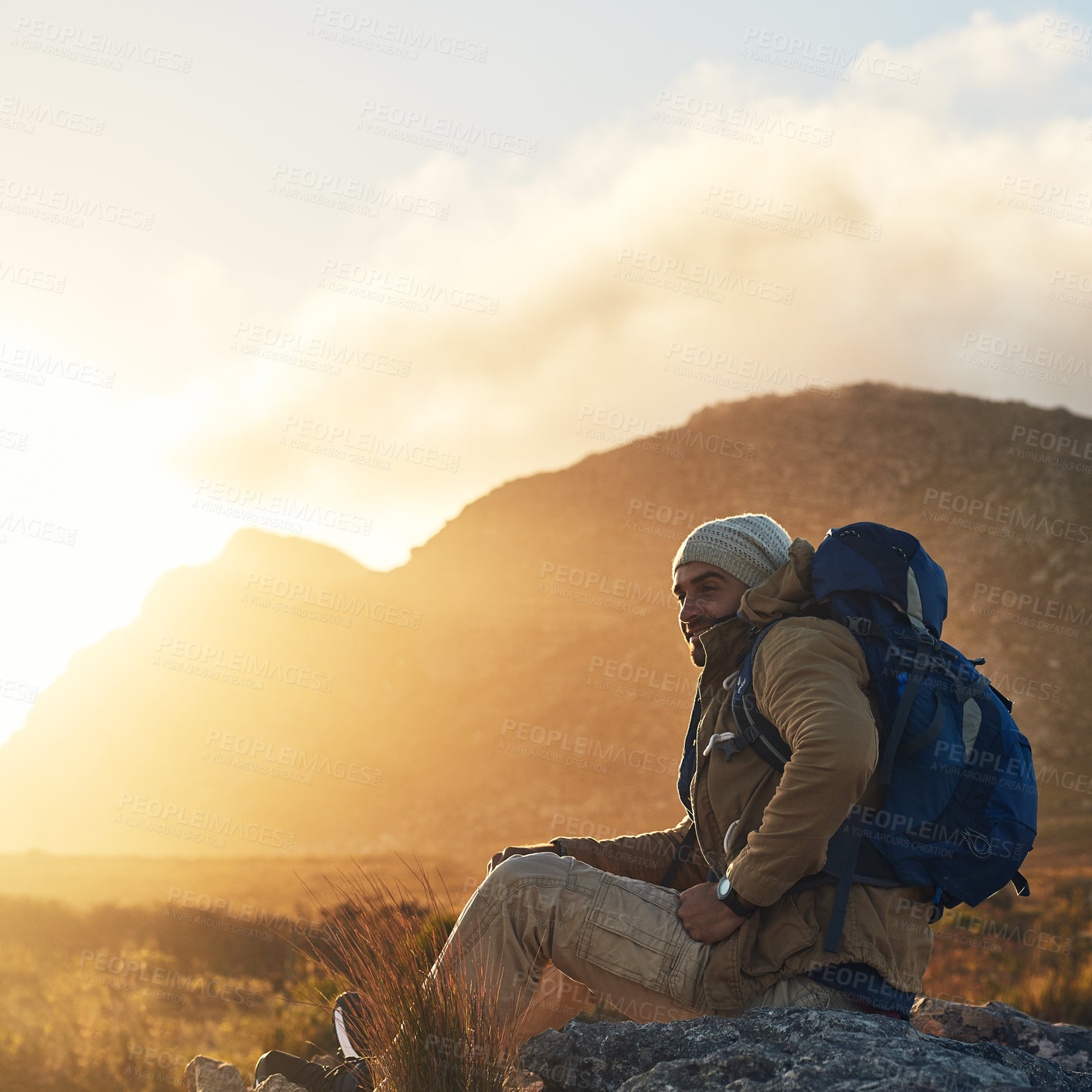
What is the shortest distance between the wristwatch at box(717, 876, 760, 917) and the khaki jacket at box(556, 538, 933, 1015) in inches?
1.7

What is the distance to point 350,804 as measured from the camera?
45.6 m

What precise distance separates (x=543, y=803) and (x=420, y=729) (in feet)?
37.0

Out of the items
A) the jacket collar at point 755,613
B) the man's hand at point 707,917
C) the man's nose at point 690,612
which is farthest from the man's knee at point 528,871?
the man's nose at point 690,612

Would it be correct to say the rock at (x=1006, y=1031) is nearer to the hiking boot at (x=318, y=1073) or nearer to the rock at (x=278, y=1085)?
the hiking boot at (x=318, y=1073)

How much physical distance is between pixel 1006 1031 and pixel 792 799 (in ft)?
8.56

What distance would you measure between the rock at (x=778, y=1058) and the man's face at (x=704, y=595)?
1221mm

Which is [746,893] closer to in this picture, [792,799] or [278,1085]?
[792,799]

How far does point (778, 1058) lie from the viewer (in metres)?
2.54

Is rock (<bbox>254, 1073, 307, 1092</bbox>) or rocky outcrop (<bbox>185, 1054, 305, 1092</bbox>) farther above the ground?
rock (<bbox>254, 1073, 307, 1092</bbox>)

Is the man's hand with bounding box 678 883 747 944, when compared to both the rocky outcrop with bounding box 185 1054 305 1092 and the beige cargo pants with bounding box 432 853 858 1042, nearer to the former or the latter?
the beige cargo pants with bounding box 432 853 858 1042

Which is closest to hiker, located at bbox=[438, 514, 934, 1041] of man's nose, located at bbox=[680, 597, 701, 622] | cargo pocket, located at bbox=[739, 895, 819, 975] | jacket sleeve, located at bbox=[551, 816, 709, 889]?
cargo pocket, located at bbox=[739, 895, 819, 975]

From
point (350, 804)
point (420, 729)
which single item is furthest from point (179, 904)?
point (420, 729)

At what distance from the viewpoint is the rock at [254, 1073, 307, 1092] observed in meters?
3.58

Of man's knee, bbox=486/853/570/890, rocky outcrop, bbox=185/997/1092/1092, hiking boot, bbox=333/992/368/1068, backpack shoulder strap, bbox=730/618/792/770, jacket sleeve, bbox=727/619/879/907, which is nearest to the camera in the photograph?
rocky outcrop, bbox=185/997/1092/1092
